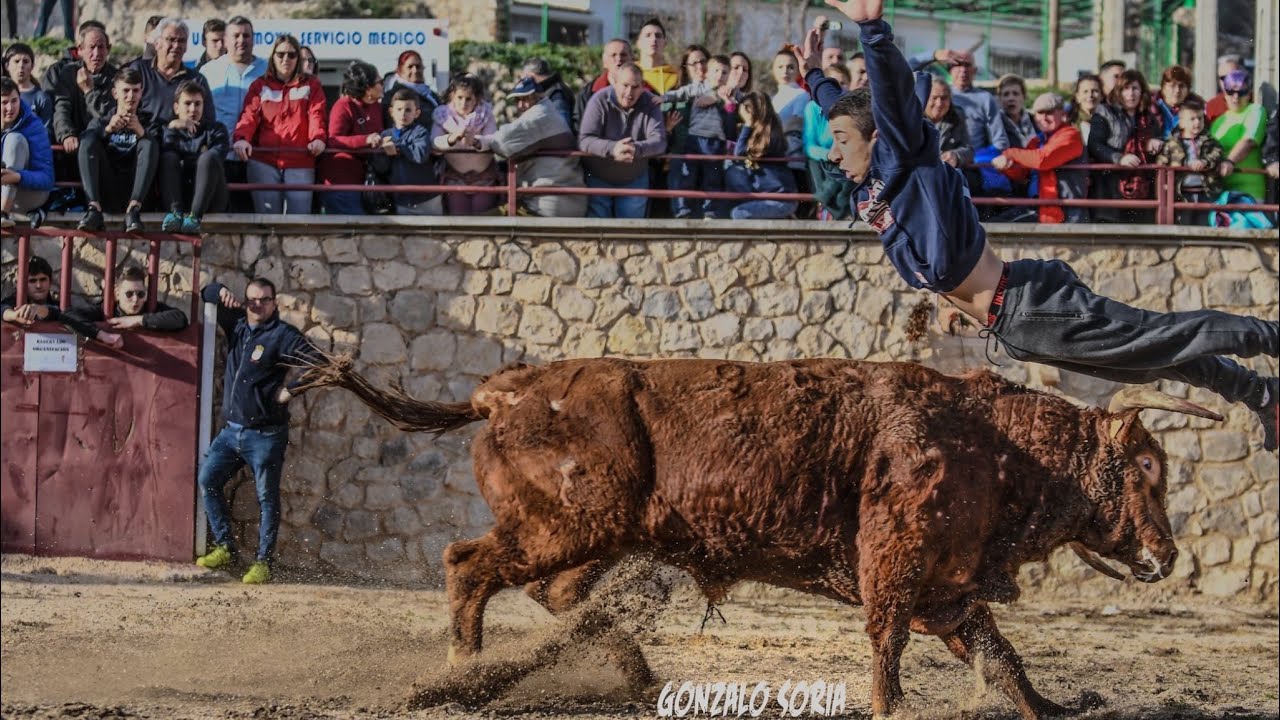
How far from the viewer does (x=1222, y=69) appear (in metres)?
11.4

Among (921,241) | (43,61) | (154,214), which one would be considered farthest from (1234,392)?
(43,61)

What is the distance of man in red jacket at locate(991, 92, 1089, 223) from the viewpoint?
35.0 ft

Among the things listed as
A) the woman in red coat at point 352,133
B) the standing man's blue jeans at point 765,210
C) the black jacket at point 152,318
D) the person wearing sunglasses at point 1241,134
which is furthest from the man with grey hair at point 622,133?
the person wearing sunglasses at point 1241,134

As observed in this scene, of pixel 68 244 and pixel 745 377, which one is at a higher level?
pixel 68 244

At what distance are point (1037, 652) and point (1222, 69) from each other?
499cm

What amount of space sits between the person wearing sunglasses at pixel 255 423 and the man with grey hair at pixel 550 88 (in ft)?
7.59

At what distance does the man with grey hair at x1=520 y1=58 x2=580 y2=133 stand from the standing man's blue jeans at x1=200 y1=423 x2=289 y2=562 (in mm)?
2852

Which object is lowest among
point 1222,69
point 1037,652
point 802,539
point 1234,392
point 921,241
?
point 1037,652

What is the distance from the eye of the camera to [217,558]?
9883 mm

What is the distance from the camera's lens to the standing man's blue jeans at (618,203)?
35.1ft

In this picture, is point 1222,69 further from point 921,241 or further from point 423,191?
point 921,241

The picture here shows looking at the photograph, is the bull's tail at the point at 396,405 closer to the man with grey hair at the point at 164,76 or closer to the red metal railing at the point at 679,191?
the red metal railing at the point at 679,191

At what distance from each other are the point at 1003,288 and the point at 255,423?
540cm

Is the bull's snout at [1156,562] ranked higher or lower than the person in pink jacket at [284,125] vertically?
lower
